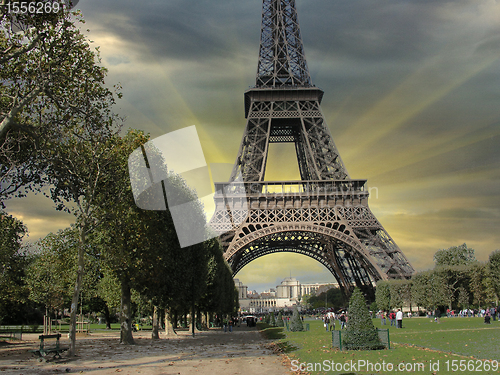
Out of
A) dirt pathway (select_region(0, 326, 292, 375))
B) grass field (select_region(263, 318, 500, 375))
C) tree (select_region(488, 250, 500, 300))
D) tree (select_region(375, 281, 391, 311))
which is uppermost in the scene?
tree (select_region(488, 250, 500, 300))

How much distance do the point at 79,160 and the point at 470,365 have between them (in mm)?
18692

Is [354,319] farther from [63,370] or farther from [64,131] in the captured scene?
[64,131]

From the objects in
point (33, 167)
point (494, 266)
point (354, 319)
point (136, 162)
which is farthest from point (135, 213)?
point (494, 266)

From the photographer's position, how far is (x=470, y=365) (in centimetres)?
1311

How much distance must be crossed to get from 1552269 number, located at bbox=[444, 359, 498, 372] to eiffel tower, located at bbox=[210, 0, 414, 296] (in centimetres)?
3717

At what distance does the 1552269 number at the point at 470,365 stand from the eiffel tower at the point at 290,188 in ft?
122

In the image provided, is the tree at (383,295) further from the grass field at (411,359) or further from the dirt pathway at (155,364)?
the dirt pathway at (155,364)

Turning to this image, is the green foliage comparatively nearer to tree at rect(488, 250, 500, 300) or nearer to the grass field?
the grass field

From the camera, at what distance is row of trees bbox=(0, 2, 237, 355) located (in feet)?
49.1

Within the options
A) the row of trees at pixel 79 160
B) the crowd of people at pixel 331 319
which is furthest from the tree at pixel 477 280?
the row of trees at pixel 79 160

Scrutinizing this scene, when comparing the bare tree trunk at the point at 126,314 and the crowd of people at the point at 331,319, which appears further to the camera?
the crowd of people at the point at 331,319

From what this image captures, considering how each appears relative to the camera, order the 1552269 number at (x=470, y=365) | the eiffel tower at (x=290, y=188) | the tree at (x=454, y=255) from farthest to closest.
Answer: the tree at (x=454, y=255) → the eiffel tower at (x=290, y=188) → the 1552269 number at (x=470, y=365)

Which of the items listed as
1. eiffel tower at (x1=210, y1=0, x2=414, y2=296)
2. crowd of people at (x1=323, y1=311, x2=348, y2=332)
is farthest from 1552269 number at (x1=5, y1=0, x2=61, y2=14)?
eiffel tower at (x1=210, y1=0, x2=414, y2=296)

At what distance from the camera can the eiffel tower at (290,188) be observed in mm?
52875
